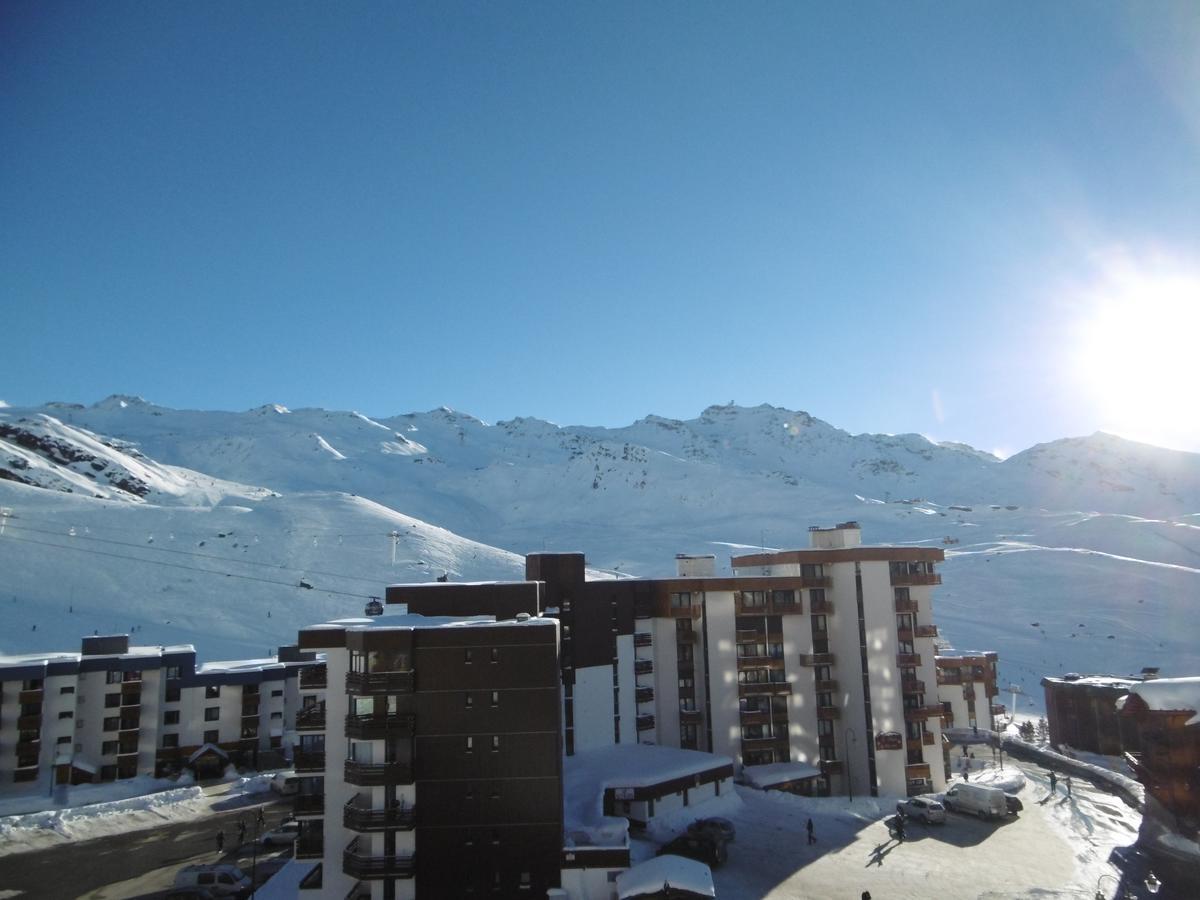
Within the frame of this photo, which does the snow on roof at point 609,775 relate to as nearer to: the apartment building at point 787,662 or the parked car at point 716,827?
the parked car at point 716,827

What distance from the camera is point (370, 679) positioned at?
99.7 feet

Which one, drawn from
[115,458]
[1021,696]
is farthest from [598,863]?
[115,458]

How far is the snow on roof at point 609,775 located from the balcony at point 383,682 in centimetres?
909

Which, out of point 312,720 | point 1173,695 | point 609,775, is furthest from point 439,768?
point 1173,695

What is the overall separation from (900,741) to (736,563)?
57.8ft

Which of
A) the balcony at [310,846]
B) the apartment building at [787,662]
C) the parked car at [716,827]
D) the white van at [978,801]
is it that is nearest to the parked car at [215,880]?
the balcony at [310,846]

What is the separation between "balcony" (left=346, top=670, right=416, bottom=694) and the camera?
30.4m

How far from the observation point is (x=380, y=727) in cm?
3023

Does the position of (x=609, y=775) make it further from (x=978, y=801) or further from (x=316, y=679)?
(x=978, y=801)

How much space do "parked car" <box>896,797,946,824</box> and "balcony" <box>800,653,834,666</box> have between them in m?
10.8

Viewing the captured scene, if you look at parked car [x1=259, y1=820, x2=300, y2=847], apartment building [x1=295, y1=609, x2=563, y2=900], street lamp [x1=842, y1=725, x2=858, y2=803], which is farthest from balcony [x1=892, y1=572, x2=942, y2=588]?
parked car [x1=259, y1=820, x2=300, y2=847]

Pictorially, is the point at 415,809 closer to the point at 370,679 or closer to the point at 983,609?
the point at 370,679

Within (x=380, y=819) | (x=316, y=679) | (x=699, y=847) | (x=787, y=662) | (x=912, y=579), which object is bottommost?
(x=699, y=847)

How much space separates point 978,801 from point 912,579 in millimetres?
14603
